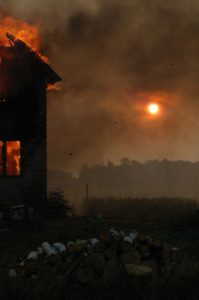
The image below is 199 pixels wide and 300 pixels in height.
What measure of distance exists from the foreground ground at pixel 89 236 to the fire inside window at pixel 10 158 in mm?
3298

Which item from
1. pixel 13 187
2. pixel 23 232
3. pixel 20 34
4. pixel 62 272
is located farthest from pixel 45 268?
pixel 20 34

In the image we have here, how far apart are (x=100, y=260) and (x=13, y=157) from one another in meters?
14.4

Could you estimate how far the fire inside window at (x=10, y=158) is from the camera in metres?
23.3

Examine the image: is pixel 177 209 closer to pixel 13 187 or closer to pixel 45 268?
pixel 13 187

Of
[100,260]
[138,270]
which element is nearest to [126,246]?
[100,260]

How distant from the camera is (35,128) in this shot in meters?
23.8

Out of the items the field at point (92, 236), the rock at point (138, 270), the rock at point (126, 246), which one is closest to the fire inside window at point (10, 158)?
the field at point (92, 236)

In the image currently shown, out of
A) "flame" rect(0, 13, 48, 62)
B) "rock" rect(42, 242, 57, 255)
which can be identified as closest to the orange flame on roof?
"flame" rect(0, 13, 48, 62)

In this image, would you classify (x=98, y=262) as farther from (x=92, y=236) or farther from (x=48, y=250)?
(x=92, y=236)

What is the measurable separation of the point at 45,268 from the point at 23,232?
7864 millimetres

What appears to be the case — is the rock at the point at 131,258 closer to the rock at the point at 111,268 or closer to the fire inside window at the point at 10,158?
the rock at the point at 111,268

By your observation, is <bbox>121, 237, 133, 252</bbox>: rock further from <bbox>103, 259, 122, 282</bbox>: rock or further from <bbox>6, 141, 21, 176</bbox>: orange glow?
<bbox>6, 141, 21, 176</bbox>: orange glow

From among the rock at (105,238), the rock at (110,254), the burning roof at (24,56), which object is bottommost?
the rock at (110,254)

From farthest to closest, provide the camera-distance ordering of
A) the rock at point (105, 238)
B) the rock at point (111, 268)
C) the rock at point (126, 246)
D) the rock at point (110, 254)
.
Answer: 1. the rock at point (105, 238)
2. the rock at point (126, 246)
3. the rock at point (110, 254)
4. the rock at point (111, 268)
